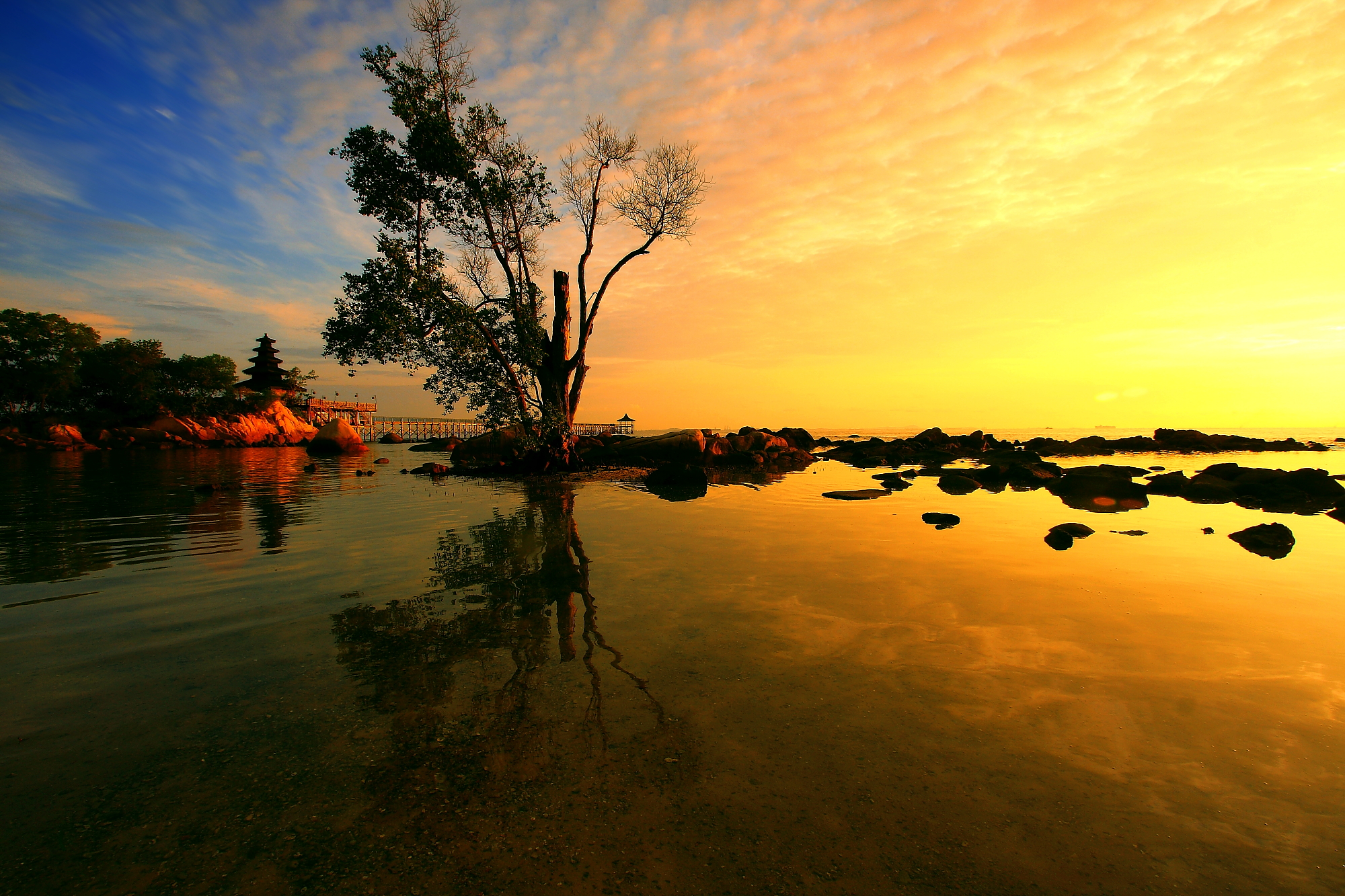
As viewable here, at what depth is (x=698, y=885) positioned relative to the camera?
1.88 metres

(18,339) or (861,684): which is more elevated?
(18,339)

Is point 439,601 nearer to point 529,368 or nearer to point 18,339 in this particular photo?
point 529,368

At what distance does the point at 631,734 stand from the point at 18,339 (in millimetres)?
73689

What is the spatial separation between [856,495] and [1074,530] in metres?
4.98

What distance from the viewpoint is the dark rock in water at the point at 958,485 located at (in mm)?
14211

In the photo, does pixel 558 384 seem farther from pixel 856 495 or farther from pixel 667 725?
pixel 667 725

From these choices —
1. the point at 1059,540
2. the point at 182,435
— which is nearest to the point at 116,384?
the point at 182,435

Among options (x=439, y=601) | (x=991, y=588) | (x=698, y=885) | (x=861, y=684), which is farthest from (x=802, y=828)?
(x=991, y=588)

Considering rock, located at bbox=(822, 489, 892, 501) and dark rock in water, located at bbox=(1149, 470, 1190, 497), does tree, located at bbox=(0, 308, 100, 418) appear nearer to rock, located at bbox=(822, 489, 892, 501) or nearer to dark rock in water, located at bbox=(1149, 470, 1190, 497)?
rock, located at bbox=(822, 489, 892, 501)

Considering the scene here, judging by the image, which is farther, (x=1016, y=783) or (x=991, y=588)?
(x=991, y=588)

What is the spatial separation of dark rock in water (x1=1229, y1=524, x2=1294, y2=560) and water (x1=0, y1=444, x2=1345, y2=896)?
2.30 feet

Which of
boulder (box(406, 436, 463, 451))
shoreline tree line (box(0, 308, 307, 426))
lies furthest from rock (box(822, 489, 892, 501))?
shoreline tree line (box(0, 308, 307, 426))

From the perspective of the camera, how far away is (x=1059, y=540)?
7828mm

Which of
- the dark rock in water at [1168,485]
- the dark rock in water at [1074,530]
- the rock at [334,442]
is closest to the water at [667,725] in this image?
the dark rock in water at [1074,530]
